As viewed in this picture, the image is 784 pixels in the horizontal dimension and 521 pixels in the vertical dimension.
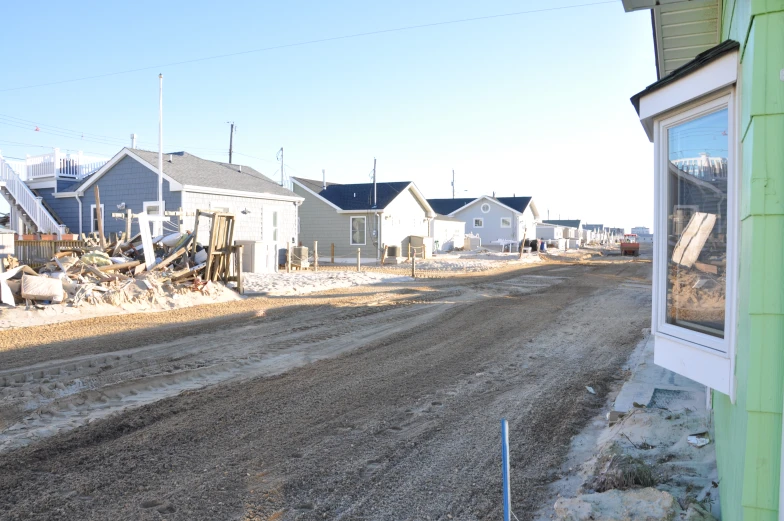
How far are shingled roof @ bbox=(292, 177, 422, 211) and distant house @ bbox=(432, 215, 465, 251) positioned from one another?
8.32 metres

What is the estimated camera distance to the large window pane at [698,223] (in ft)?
11.5

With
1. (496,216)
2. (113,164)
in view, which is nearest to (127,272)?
(113,164)

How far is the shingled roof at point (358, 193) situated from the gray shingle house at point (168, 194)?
9508 mm

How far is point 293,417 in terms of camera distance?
6.25 m

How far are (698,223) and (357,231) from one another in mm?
33609

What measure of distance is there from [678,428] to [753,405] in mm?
3094

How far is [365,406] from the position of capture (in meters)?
6.68

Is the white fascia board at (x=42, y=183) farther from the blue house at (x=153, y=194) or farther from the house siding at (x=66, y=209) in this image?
the house siding at (x=66, y=209)

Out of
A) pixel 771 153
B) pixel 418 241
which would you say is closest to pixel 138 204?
pixel 418 241

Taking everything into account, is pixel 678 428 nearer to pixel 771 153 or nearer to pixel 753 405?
pixel 753 405

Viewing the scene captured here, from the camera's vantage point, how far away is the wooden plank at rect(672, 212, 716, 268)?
3691mm

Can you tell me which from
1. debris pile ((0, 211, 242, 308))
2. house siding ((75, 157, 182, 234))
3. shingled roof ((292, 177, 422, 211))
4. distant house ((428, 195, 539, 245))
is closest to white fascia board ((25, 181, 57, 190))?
house siding ((75, 157, 182, 234))

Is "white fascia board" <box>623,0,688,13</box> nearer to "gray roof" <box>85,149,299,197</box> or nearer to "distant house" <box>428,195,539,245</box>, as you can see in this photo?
"gray roof" <box>85,149,299,197</box>

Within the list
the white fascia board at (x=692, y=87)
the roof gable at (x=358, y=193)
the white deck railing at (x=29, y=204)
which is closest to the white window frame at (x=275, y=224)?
the white deck railing at (x=29, y=204)
